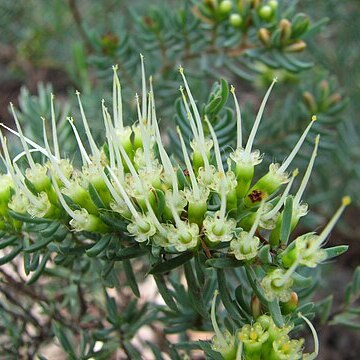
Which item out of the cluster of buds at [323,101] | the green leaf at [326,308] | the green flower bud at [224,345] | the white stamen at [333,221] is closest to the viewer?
the white stamen at [333,221]

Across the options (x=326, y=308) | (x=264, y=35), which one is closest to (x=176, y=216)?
(x=326, y=308)

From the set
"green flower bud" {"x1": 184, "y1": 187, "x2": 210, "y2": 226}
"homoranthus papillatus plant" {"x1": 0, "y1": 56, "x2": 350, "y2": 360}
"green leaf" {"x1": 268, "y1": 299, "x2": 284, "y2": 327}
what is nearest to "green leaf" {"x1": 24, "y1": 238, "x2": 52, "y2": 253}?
"homoranthus papillatus plant" {"x1": 0, "y1": 56, "x2": 350, "y2": 360}

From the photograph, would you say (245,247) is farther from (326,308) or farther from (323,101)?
(323,101)

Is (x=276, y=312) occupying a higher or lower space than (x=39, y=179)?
lower

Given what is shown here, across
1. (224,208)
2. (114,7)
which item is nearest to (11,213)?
(224,208)

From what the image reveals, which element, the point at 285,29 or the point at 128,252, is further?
the point at 285,29

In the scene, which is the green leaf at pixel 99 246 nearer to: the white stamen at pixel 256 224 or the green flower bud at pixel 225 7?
the white stamen at pixel 256 224

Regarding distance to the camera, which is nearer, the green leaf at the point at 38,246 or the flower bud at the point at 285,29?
the green leaf at the point at 38,246

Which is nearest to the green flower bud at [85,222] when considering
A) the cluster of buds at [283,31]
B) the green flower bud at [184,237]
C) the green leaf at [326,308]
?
the green flower bud at [184,237]
